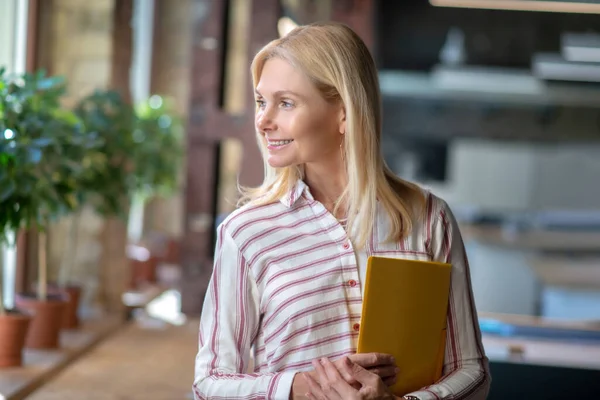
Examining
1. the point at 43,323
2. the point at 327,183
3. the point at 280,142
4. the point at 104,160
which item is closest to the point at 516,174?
the point at 104,160

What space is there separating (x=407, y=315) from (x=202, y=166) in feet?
13.5

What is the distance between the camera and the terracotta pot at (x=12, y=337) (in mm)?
3713

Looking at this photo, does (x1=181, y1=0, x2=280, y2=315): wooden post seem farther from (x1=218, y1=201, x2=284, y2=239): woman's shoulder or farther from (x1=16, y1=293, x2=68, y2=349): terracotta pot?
(x1=218, y1=201, x2=284, y2=239): woman's shoulder

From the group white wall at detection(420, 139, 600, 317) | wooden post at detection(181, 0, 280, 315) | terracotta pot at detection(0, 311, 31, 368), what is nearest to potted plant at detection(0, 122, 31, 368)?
terracotta pot at detection(0, 311, 31, 368)

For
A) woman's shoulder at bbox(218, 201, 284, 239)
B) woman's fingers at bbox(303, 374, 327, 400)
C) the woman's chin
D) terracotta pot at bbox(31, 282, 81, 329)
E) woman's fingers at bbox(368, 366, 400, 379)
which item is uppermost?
the woman's chin

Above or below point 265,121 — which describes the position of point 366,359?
below

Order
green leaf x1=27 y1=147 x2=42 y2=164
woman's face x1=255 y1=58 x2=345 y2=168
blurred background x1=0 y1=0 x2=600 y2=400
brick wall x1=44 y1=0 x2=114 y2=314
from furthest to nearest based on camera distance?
brick wall x1=44 y1=0 x2=114 y2=314, blurred background x1=0 y1=0 x2=600 y2=400, green leaf x1=27 y1=147 x2=42 y2=164, woman's face x1=255 y1=58 x2=345 y2=168

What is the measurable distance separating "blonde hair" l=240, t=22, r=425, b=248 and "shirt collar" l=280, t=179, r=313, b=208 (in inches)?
2.7

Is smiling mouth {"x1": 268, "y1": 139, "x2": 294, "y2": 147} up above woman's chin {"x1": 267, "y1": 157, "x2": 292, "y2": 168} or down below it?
above

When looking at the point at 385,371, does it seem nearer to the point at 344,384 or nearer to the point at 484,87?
the point at 344,384

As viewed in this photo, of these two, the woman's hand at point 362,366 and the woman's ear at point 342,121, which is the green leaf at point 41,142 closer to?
the woman's ear at point 342,121

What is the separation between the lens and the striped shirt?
1693 millimetres

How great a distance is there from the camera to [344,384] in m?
1.60

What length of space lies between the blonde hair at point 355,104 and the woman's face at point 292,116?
0.06ft
